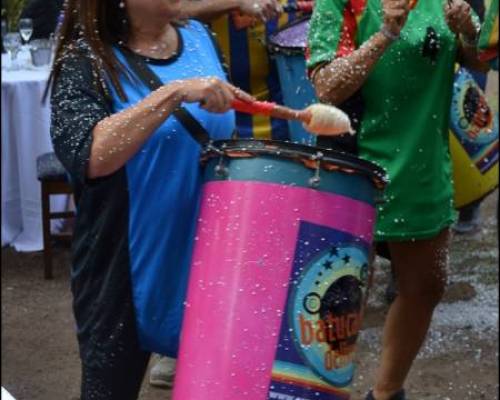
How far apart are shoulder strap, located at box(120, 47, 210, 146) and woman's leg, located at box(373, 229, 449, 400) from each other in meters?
0.96

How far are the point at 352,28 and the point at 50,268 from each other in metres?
2.93

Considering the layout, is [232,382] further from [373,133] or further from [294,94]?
[294,94]

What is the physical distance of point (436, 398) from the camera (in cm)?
362

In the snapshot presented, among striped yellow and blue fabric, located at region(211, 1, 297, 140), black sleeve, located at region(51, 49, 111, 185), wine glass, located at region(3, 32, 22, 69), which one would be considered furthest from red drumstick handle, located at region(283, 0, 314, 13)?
wine glass, located at region(3, 32, 22, 69)

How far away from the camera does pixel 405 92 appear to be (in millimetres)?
2762

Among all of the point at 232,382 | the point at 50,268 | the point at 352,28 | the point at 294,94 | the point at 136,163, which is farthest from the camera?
the point at 50,268

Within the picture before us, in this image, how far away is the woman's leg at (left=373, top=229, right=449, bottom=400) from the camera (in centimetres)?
293

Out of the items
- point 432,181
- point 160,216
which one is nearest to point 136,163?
point 160,216

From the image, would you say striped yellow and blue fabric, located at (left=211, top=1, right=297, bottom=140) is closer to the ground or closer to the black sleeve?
the ground

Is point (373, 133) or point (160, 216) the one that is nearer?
point (160, 216)

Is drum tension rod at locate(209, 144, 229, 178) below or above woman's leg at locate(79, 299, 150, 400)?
above

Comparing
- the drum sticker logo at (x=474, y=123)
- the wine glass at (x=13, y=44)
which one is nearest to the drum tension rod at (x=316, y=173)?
the drum sticker logo at (x=474, y=123)

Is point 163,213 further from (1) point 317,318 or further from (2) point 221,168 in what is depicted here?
(1) point 317,318

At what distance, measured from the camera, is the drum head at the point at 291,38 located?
154 inches
